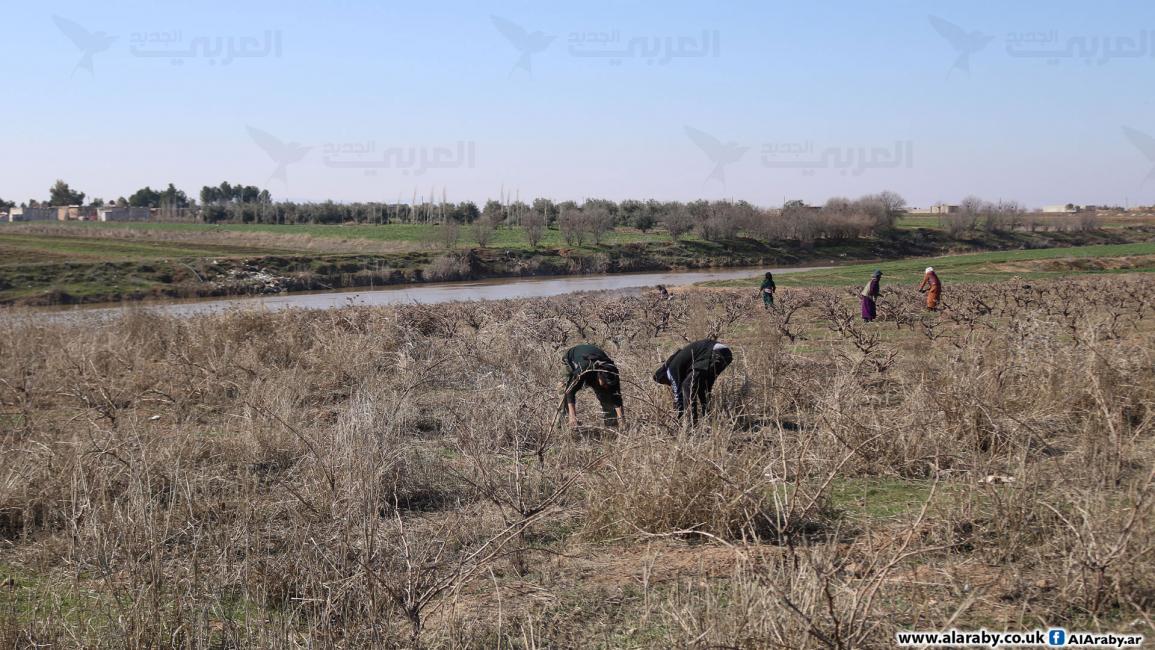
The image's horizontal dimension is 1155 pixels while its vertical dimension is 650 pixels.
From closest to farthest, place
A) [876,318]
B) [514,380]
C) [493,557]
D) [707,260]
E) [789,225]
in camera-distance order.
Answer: [493,557]
[514,380]
[876,318]
[707,260]
[789,225]

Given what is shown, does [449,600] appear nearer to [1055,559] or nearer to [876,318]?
[1055,559]

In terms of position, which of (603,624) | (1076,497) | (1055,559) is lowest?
(603,624)

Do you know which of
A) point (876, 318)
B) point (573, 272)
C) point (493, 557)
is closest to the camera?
point (493, 557)

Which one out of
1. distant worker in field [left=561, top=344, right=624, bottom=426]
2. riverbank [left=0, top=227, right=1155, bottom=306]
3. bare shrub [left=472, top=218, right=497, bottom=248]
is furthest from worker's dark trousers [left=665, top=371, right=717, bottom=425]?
bare shrub [left=472, top=218, right=497, bottom=248]

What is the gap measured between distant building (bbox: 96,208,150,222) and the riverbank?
179 feet

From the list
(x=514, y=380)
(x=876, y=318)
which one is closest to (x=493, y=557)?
(x=514, y=380)

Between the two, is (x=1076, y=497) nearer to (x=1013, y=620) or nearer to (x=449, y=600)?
(x=1013, y=620)

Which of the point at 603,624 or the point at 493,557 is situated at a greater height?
the point at 493,557

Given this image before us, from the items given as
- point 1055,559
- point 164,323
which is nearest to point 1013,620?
point 1055,559

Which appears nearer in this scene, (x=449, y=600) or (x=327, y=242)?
(x=449, y=600)

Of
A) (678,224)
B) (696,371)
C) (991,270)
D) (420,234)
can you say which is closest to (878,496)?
(696,371)

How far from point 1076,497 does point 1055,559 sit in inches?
14.2

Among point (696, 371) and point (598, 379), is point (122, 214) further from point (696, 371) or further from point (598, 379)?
point (696, 371)

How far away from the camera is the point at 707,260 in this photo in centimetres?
6619
